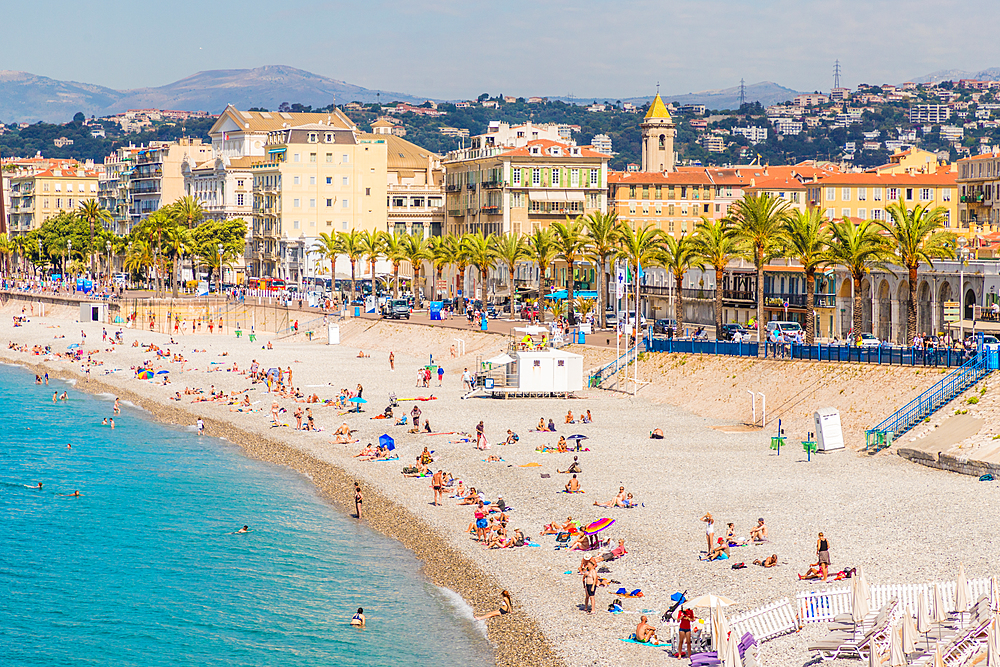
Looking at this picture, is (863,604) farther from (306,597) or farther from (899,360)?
(899,360)

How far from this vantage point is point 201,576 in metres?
33.1

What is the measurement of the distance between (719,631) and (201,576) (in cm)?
1591

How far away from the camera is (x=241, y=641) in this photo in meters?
28.2

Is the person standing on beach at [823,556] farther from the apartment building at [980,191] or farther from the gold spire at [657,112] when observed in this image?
the gold spire at [657,112]

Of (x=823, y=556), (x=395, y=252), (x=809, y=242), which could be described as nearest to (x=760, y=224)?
(x=809, y=242)

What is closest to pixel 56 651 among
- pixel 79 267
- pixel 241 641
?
pixel 241 641

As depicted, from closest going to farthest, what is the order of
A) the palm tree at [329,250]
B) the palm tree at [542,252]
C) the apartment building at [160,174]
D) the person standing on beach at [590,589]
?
the person standing on beach at [590,589] < the palm tree at [542,252] < the palm tree at [329,250] < the apartment building at [160,174]

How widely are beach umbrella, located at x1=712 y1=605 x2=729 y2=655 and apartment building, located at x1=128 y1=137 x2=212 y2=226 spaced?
137 metres

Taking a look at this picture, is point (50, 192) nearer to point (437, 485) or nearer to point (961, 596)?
point (437, 485)

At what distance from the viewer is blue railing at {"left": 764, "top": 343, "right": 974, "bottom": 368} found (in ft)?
146

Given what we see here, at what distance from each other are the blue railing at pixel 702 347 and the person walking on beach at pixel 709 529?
21447 mm

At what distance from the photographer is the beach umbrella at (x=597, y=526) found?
32.7m

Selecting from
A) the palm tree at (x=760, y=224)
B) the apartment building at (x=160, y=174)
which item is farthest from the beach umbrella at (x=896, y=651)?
the apartment building at (x=160, y=174)

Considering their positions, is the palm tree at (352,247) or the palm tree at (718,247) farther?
the palm tree at (352,247)
